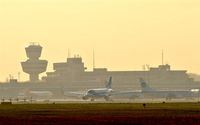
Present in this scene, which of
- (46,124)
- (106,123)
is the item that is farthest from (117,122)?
(46,124)

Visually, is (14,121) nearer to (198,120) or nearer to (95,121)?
(95,121)

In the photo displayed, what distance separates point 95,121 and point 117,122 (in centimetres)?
265

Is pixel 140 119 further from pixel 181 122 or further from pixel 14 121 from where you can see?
pixel 14 121

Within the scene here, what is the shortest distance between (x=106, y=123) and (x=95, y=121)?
3.24 meters

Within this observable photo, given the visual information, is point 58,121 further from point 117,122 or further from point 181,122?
point 181,122

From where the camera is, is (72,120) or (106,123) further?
(72,120)

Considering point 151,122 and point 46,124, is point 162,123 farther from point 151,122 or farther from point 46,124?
point 46,124

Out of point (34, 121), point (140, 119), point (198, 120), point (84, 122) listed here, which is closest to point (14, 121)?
point (34, 121)

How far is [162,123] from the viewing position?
76125mm

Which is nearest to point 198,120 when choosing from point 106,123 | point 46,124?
point 106,123

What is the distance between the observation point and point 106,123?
77438mm

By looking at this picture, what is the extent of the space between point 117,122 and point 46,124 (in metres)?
7.25

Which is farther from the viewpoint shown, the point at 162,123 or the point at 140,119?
the point at 140,119

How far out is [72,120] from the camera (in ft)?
272
